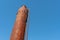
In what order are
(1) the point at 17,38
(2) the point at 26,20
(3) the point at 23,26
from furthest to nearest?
(2) the point at 26,20 → (3) the point at 23,26 → (1) the point at 17,38

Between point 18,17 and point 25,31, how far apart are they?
1.04 m

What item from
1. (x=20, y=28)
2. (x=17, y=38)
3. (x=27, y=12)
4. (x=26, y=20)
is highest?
(x=27, y=12)

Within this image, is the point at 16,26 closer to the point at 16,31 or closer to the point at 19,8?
the point at 16,31

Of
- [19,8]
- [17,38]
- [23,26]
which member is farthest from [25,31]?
[19,8]

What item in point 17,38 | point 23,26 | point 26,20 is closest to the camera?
point 17,38

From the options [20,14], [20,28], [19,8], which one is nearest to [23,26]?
[20,28]

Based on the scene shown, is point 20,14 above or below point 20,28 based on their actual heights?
above

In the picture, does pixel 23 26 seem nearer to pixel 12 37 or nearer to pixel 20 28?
pixel 20 28

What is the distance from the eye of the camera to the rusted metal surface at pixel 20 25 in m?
8.72

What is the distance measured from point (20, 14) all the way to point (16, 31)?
1.46m

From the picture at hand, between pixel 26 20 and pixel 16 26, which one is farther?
pixel 26 20

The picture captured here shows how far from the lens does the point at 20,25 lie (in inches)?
360

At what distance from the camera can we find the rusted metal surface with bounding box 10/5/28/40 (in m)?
8.72

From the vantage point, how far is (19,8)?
10.4 m
